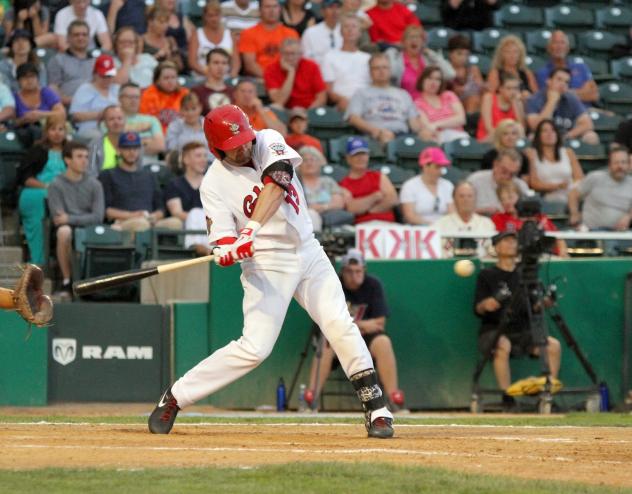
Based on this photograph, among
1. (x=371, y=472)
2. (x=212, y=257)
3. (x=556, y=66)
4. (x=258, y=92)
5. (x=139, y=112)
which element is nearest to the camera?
(x=371, y=472)

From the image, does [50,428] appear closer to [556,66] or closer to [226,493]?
[226,493]

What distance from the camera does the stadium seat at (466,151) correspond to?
15.9 m

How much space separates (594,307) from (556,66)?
5541 mm

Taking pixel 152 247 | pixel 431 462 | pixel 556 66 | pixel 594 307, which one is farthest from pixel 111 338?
pixel 556 66

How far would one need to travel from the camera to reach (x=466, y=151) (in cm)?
1594

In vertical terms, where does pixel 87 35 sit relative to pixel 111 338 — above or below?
above

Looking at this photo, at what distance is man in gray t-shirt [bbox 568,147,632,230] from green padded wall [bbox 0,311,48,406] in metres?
5.74

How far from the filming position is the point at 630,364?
1295 cm

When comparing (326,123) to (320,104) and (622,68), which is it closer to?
(320,104)

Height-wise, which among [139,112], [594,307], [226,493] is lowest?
[226,493]

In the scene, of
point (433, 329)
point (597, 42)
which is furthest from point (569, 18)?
point (433, 329)

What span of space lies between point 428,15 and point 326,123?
11.7ft

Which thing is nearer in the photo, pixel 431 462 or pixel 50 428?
pixel 431 462

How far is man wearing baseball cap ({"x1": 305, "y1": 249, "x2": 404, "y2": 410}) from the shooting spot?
1239 centimetres
